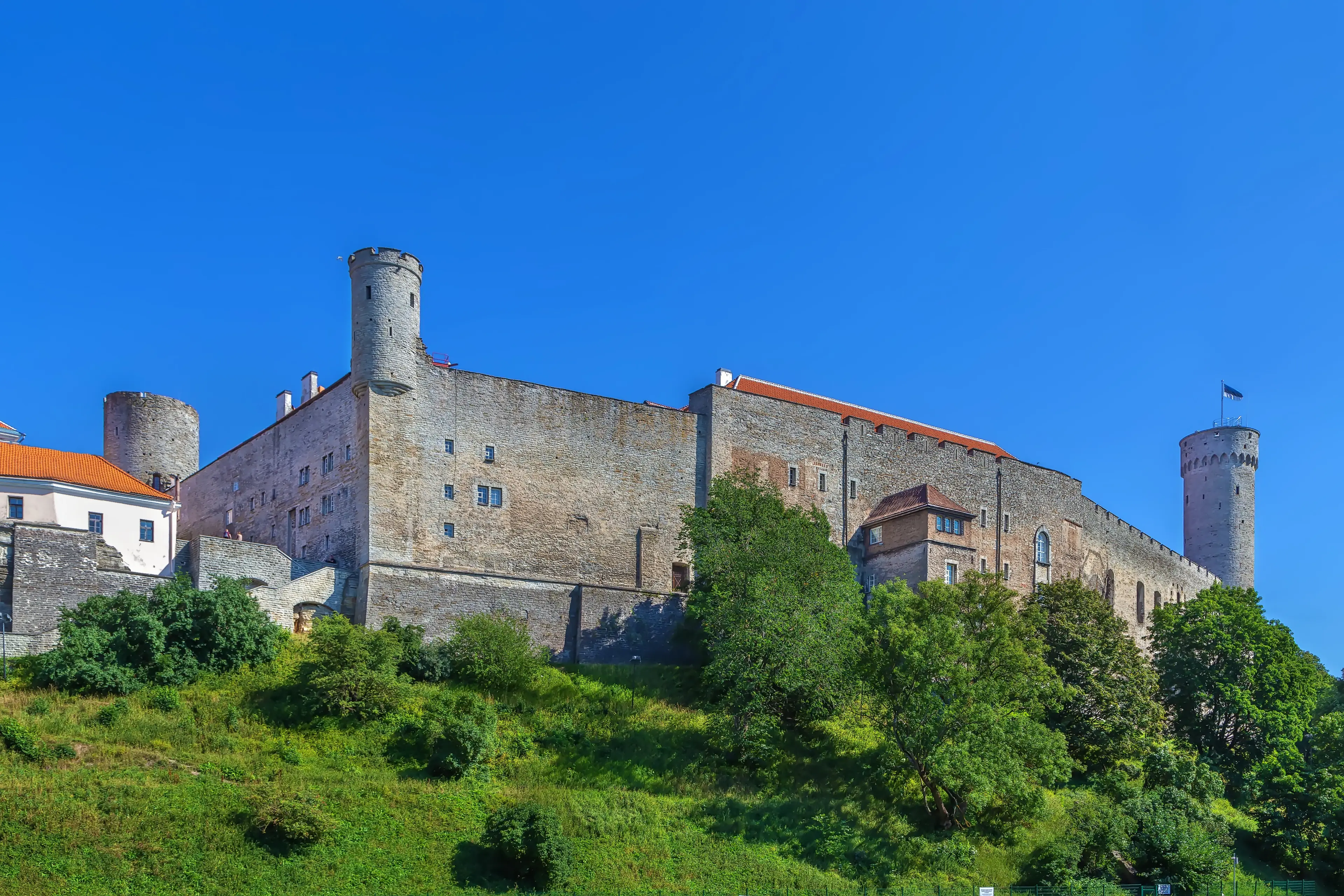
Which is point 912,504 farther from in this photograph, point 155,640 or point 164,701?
point 164,701

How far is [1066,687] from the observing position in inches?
1999

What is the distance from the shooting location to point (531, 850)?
3512cm

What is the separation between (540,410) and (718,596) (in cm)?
1108

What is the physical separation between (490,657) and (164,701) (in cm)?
1052

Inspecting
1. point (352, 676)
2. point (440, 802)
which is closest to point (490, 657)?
point (352, 676)

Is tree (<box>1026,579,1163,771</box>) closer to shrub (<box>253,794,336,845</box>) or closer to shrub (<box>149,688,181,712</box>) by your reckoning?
shrub (<box>253,794,336,845</box>)

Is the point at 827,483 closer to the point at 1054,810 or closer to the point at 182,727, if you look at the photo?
the point at 1054,810

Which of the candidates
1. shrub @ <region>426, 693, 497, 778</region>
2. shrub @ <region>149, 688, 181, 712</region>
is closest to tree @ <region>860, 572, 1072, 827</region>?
shrub @ <region>426, 693, 497, 778</region>

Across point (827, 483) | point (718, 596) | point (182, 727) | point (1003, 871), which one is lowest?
point (1003, 871)

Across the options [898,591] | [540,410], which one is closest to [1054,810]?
[898,591]

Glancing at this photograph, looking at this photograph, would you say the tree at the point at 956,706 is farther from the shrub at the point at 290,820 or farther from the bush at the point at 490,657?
the shrub at the point at 290,820

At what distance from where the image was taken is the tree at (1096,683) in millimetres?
51344

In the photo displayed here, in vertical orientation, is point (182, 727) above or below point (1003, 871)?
above

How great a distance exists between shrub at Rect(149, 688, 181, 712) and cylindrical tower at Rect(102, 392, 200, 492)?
2583 centimetres
